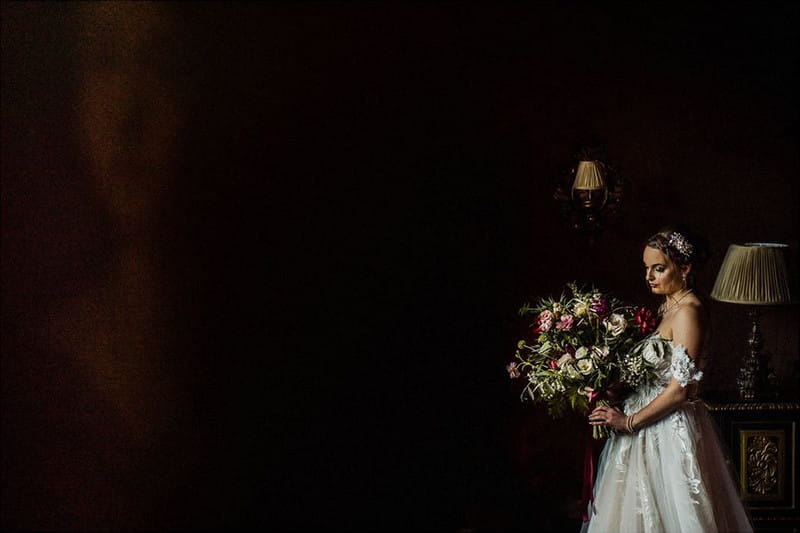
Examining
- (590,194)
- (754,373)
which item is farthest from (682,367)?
(590,194)

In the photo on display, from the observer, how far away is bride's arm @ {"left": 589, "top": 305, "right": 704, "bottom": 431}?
3498 mm

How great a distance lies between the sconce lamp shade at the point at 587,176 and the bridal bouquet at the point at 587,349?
1156 millimetres

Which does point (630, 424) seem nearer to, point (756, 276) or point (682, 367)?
point (682, 367)

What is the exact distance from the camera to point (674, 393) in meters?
3.51

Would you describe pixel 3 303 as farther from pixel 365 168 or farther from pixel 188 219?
pixel 365 168

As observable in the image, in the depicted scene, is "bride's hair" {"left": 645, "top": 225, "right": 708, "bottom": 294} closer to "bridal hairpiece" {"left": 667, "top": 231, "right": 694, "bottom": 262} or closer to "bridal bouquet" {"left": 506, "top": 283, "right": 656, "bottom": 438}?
"bridal hairpiece" {"left": 667, "top": 231, "right": 694, "bottom": 262}

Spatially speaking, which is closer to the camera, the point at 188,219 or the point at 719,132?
the point at 188,219

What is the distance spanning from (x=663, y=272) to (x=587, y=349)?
0.45 meters

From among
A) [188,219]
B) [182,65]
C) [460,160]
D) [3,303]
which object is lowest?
[3,303]

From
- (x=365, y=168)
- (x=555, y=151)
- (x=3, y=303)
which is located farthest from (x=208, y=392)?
(x=555, y=151)

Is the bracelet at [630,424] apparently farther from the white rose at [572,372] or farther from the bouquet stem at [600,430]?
the white rose at [572,372]

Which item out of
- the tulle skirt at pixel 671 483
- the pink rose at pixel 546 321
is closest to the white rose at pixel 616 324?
the pink rose at pixel 546 321

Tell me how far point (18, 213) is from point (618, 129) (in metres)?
3.00

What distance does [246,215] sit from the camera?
14.8 ft
